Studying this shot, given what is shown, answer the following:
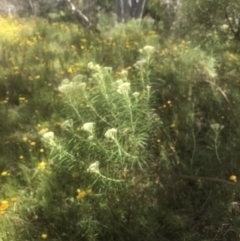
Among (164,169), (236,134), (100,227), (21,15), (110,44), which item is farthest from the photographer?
(21,15)

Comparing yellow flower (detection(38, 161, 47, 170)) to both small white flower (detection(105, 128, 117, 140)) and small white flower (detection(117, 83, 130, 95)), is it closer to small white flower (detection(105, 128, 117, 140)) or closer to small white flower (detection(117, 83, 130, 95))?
small white flower (detection(105, 128, 117, 140))

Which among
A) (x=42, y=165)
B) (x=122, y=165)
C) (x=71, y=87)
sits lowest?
(x=42, y=165)

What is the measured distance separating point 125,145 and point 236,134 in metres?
1.24

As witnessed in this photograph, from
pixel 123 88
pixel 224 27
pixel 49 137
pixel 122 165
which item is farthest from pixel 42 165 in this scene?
pixel 224 27

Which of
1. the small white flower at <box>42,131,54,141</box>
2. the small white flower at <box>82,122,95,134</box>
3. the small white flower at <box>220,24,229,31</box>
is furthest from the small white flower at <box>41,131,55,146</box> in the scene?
the small white flower at <box>220,24,229,31</box>

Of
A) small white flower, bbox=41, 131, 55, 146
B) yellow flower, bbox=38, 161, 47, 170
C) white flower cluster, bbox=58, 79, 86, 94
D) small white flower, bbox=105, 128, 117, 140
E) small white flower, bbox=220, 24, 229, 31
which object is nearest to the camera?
small white flower, bbox=105, 128, 117, 140

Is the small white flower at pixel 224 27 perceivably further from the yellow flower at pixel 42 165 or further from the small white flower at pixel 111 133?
the yellow flower at pixel 42 165

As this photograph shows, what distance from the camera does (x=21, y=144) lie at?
349 cm

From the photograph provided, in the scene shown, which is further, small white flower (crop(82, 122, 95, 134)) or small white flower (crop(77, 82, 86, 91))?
small white flower (crop(77, 82, 86, 91))

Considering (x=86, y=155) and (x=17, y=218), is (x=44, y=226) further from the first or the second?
(x=86, y=155)

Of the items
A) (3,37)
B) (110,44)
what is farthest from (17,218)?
(3,37)

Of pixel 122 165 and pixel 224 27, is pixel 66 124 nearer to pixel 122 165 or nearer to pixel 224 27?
pixel 122 165

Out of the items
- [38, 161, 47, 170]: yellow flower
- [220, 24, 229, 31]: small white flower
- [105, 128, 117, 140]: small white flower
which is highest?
[220, 24, 229, 31]: small white flower

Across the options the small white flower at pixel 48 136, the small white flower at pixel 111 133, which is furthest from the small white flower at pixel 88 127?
the small white flower at pixel 48 136
